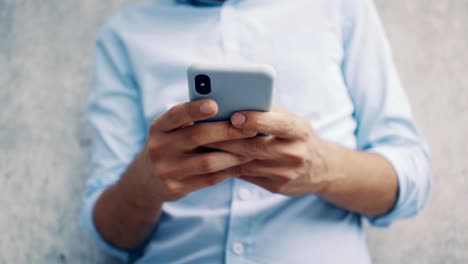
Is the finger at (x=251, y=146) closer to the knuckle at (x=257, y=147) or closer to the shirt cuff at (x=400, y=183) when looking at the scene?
the knuckle at (x=257, y=147)

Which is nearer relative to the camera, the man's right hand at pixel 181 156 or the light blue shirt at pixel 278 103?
the man's right hand at pixel 181 156

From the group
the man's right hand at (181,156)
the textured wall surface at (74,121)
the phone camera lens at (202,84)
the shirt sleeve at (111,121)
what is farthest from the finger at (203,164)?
the textured wall surface at (74,121)

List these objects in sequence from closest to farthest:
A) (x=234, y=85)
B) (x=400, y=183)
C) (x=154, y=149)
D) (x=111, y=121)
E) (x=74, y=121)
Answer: (x=234, y=85) → (x=154, y=149) → (x=400, y=183) → (x=111, y=121) → (x=74, y=121)

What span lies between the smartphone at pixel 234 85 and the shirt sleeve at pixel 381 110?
303mm

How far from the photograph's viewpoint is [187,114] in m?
0.50

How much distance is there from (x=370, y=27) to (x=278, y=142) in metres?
0.35

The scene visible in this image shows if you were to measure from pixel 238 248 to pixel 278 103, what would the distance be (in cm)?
26

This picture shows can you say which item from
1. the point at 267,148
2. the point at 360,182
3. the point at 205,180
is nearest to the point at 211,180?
the point at 205,180

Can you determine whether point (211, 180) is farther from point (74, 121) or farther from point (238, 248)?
point (74, 121)

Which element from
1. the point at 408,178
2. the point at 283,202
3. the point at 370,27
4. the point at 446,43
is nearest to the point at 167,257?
the point at 283,202

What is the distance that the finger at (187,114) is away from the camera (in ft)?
1.60

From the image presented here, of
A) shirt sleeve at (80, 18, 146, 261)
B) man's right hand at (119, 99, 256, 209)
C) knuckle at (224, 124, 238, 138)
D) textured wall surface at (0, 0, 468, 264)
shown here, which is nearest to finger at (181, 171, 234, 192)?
man's right hand at (119, 99, 256, 209)

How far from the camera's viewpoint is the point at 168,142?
1.84ft

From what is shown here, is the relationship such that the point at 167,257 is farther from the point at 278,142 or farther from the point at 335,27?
the point at 335,27
